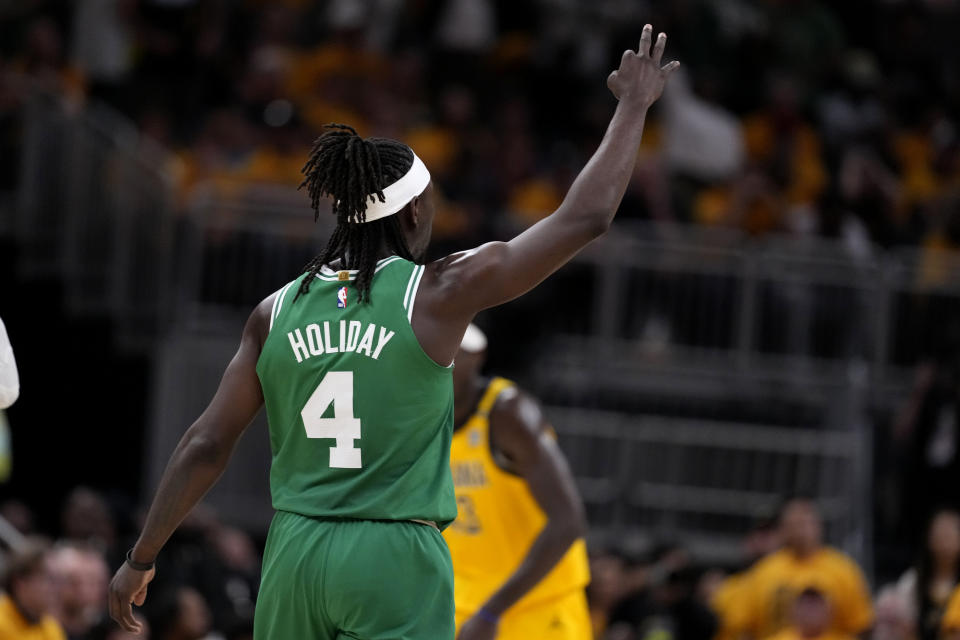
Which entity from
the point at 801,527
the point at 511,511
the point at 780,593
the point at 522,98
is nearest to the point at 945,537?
the point at 801,527

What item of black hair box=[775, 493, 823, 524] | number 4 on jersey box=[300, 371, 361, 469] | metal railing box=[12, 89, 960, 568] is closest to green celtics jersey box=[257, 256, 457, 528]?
number 4 on jersey box=[300, 371, 361, 469]

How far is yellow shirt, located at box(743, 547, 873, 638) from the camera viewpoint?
11.2 metres

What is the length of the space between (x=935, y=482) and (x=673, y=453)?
2.04 meters

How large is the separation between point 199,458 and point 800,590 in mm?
6794

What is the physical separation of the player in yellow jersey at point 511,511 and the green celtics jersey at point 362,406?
210cm

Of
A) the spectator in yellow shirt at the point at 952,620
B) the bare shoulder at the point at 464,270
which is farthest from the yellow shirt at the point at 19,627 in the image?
the bare shoulder at the point at 464,270

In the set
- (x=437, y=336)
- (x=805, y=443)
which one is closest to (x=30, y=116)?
(x=805, y=443)

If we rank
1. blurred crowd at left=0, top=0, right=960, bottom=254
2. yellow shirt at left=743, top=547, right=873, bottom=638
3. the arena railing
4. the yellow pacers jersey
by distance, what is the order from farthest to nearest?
blurred crowd at left=0, top=0, right=960, bottom=254 → the arena railing → yellow shirt at left=743, top=547, right=873, bottom=638 → the yellow pacers jersey

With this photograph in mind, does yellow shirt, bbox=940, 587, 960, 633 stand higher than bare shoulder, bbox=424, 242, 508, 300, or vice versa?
bare shoulder, bbox=424, 242, 508, 300

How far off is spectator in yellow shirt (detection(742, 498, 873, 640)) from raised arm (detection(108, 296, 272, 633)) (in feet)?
22.2

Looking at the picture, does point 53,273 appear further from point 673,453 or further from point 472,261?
point 472,261

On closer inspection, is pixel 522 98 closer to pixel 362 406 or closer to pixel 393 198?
pixel 393 198

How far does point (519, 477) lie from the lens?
7355 millimetres

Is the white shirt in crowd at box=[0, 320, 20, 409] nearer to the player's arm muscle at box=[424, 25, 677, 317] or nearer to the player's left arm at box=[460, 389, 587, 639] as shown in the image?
the player's arm muscle at box=[424, 25, 677, 317]
